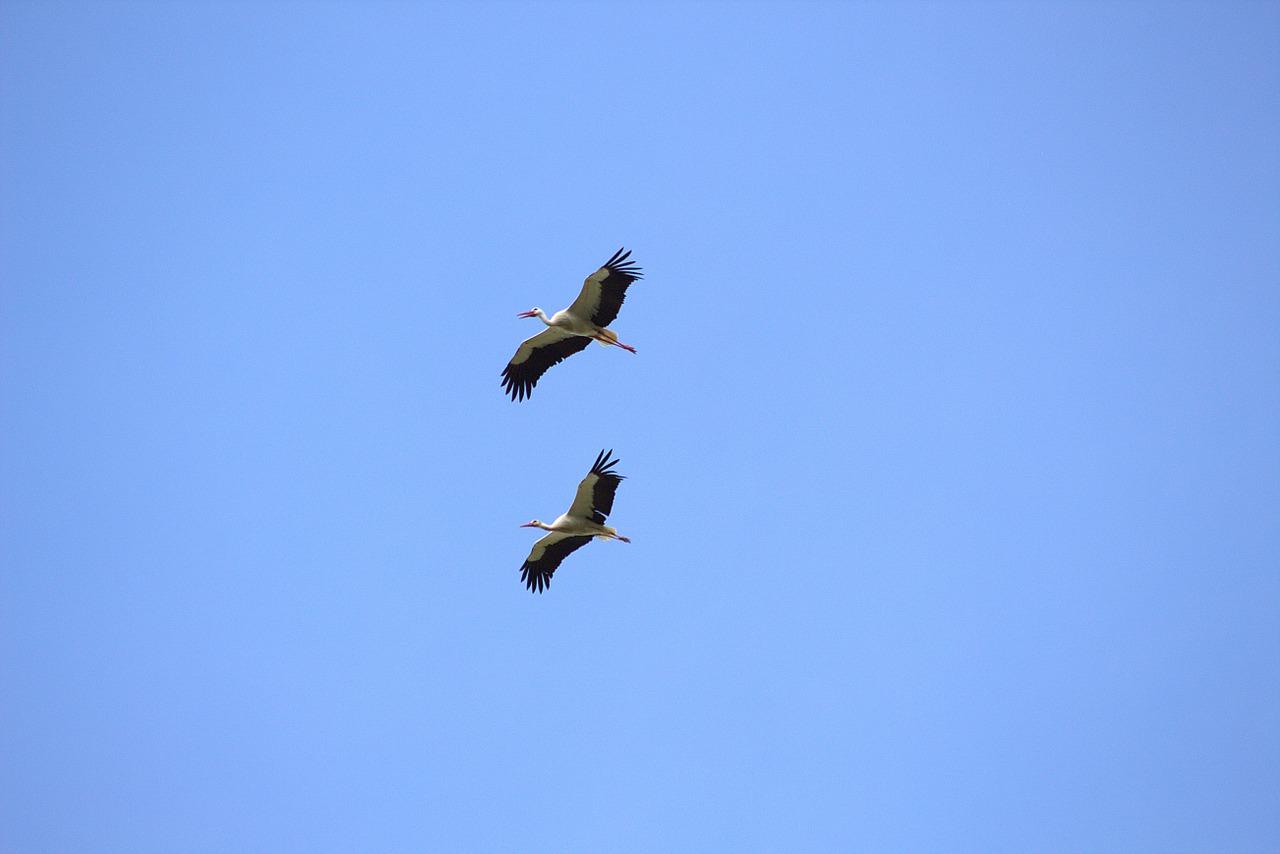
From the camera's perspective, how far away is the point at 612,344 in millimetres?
19984

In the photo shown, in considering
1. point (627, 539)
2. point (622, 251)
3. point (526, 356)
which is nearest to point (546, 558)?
point (627, 539)

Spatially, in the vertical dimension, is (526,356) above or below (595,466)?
above

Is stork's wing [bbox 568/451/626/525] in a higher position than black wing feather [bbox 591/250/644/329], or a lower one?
lower

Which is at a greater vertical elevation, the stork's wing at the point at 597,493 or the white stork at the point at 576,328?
the white stork at the point at 576,328

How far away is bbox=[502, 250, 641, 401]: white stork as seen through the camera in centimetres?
1884

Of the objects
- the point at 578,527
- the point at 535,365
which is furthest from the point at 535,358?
the point at 578,527

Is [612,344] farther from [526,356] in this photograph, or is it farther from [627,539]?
[627,539]

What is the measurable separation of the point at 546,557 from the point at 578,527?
1.24m

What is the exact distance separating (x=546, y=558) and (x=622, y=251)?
5284 mm

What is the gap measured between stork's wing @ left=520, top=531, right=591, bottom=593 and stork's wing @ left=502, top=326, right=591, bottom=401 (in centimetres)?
246

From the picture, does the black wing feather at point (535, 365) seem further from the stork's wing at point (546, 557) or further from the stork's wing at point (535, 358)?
the stork's wing at point (546, 557)

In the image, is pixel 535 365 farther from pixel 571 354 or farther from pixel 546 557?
pixel 546 557

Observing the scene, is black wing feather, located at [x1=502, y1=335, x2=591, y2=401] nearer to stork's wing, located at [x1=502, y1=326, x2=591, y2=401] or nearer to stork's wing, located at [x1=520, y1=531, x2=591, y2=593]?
stork's wing, located at [x1=502, y1=326, x2=591, y2=401]

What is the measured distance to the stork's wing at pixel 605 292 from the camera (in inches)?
737
